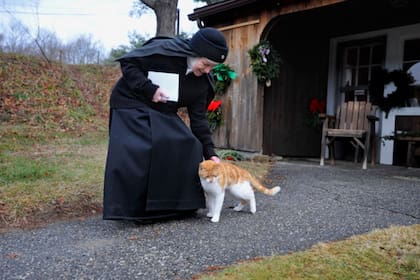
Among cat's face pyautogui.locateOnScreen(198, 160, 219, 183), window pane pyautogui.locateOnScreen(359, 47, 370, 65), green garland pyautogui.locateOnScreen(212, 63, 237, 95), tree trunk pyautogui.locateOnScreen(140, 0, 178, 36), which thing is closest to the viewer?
cat's face pyautogui.locateOnScreen(198, 160, 219, 183)

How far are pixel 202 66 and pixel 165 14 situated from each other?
686cm

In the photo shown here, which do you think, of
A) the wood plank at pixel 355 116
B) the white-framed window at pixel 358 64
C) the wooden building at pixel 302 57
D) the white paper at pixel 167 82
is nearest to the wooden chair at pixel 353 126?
the wood plank at pixel 355 116

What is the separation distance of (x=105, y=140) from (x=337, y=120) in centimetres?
464

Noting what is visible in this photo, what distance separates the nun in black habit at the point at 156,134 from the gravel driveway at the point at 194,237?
0.20 metres

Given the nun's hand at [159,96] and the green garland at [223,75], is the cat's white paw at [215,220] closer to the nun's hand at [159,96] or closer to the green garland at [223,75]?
the nun's hand at [159,96]

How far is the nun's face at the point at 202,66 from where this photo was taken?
247cm

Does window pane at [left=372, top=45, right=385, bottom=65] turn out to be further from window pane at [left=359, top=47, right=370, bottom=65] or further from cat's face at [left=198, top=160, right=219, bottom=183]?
cat's face at [left=198, top=160, right=219, bottom=183]

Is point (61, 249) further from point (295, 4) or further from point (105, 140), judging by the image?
point (105, 140)

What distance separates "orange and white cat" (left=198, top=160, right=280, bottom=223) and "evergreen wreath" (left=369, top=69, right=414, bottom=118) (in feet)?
13.0

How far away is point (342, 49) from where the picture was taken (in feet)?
22.6

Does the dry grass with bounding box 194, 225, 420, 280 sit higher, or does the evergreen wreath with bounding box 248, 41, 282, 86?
the evergreen wreath with bounding box 248, 41, 282, 86

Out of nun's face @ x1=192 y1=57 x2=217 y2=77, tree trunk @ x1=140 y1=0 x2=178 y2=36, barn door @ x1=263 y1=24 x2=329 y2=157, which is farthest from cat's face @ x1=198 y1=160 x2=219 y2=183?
tree trunk @ x1=140 y1=0 x2=178 y2=36

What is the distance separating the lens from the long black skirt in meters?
2.39

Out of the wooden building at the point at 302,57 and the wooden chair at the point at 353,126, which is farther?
the wooden building at the point at 302,57
